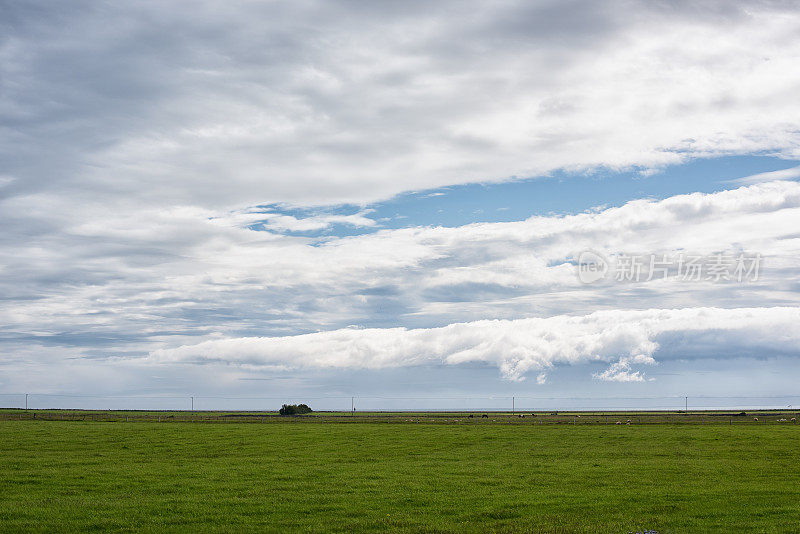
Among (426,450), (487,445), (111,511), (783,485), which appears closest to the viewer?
(111,511)

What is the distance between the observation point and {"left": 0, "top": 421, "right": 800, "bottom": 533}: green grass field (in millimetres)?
24078

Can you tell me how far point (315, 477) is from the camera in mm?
36938

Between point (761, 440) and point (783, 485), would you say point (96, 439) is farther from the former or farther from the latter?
point (761, 440)

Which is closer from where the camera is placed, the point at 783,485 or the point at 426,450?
the point at 783,485

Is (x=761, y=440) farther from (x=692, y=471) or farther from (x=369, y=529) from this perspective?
(x=369, y=529)

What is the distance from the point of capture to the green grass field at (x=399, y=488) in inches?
948

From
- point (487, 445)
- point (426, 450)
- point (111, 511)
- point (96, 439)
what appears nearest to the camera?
point (111, 511)

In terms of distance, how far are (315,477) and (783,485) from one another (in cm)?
2430

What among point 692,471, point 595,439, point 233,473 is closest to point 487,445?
point 595,439

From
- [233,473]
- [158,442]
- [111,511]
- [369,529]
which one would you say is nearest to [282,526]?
[369,529]

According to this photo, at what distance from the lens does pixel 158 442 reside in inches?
2511

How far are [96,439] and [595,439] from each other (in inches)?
2060

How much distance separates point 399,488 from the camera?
32312 mm

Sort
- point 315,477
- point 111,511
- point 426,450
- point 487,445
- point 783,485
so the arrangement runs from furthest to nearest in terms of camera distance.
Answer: point 487,445, point 426,450, point 315,477, point 783,485, point 111,511
